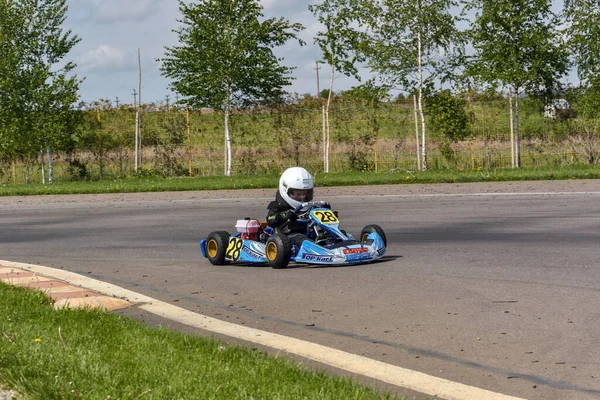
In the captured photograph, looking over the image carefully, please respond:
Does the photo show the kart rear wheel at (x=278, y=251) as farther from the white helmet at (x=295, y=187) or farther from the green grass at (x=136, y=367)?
the green grass at (x=136, y=367)

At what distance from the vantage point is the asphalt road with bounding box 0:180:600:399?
19.6 feet

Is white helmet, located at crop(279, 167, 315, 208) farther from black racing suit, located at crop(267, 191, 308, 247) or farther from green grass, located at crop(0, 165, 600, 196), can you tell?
green grass, located at crop(0, 165, 600, 196)

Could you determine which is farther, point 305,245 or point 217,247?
point 217,247

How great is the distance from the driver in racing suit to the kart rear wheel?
0.33 metres

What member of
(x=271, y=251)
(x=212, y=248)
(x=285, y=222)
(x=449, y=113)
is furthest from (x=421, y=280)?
(x=449, y=113)

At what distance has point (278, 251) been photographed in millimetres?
10422

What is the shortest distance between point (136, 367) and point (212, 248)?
5.87 m

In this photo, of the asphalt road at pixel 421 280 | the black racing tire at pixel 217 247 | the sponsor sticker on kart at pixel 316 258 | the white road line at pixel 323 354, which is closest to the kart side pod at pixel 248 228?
the black racing tire at pixel 217 247

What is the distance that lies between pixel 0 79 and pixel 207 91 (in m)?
7.03

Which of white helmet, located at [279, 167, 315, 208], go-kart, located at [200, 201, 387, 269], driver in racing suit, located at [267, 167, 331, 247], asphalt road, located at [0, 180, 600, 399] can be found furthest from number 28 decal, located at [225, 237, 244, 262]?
white helmet, located at [279, 167, 315, 208]

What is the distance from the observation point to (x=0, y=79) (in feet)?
101

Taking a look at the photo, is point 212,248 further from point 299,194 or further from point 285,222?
point 299,194

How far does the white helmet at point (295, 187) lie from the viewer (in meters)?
11.1

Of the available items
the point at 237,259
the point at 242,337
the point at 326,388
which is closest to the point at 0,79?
the point at 237,259
